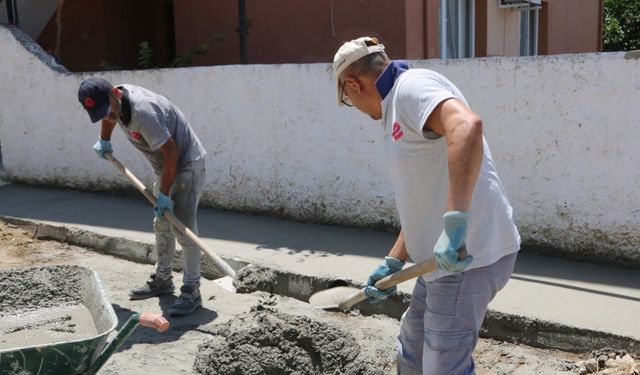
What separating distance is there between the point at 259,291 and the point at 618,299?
2.72m

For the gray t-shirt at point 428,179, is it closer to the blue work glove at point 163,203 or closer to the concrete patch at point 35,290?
the blue work glove at point 163,203

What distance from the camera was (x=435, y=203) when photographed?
105 inches

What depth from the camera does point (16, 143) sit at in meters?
9.92

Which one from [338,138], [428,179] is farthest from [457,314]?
[338,138]

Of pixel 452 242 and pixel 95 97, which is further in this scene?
pixel 95 97

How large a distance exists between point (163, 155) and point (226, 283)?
1344 mm

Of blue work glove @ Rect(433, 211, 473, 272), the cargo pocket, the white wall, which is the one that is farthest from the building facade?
blue work glove @ Rect(433, 211, 473, 272)

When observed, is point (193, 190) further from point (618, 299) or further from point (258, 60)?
point (258, 60)

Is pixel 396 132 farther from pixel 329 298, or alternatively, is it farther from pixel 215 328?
pixel 215 328

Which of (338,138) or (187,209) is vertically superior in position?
(338,138)

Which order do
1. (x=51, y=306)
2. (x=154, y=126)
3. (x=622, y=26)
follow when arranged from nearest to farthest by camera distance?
(x=154, y=126)
(x=51, y=306)
(x=622, y=26)

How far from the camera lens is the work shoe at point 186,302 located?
508 centimetres

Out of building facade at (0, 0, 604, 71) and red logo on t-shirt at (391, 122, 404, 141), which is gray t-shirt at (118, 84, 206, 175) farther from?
building facade at (0, 0, 604, 71)

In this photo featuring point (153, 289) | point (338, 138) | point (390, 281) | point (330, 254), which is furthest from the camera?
point (338, 138)
